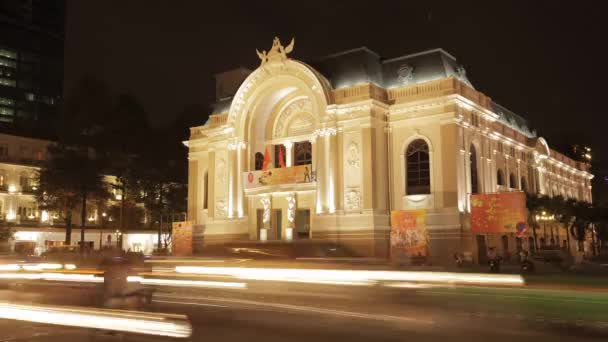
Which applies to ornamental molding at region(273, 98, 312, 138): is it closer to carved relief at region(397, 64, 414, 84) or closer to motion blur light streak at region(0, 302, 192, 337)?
carved relief at region(397, 64, 414, 84)

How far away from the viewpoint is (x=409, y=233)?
3825 centimetres

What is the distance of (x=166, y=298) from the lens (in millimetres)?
17812

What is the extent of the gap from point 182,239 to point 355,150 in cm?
1867

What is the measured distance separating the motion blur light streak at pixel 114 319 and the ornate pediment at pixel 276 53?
35.5 meters

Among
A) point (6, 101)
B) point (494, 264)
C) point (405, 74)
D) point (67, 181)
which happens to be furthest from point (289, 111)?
point (6, 101)

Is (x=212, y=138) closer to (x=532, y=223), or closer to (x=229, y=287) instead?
(x=532, y=223)

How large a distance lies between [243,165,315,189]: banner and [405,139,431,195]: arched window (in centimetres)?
701

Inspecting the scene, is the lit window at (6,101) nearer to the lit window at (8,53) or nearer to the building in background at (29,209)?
the lit window at (8,53)

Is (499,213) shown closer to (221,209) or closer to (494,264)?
(494,264)

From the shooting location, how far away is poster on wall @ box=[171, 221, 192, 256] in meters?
50.2

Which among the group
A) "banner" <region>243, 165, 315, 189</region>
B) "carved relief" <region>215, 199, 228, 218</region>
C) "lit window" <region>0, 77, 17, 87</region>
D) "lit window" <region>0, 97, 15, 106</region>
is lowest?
"carved relief" <region>215, 199, 228, 218</region>

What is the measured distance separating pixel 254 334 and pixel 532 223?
39.6 metres

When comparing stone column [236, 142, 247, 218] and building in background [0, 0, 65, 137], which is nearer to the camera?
stone column [236, 142, 247, 218]

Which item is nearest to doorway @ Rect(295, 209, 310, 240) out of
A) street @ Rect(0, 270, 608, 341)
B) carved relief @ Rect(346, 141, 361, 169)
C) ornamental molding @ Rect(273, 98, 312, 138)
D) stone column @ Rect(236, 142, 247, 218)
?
stone column @ Rect(236, 142, 247, 218)
